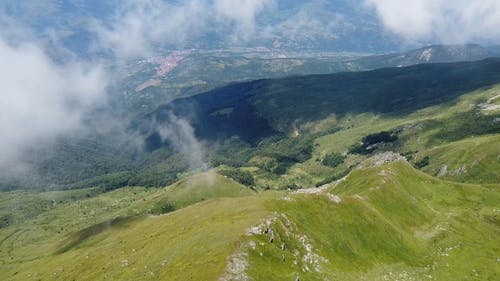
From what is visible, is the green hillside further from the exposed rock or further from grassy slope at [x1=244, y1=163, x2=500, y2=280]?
grassy slope at [x1=244, y1=163, x2=500, y2=280]

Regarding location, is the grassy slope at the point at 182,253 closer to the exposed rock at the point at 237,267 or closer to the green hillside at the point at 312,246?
the green hillside at the point at 312,246

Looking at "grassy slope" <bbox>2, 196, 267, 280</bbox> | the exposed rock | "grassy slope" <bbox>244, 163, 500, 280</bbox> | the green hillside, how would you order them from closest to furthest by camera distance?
the exposed rock
"grassy slope" <bbox>2, 196, 267, 280</bbox>
the green hillside
"grassy slope" <bbox>244, 163, 500, 280</bbox>

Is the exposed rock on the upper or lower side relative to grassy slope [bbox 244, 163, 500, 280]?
upper

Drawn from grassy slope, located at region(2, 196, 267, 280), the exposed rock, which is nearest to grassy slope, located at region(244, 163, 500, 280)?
the exposed rock

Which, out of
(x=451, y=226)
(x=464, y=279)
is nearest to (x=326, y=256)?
(x=464, y=279)

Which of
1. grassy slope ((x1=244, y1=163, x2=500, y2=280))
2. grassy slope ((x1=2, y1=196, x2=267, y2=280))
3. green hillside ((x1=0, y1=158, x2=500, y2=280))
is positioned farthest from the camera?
grassy slope ((x1=244, y1=163, x2=500, y2=280))

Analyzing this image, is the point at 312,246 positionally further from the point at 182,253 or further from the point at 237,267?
the point at 182,253

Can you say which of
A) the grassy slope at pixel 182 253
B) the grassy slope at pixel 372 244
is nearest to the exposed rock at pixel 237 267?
the grassy slope at pixel 182 253

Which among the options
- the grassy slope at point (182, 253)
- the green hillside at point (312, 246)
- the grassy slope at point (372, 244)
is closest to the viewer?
the grassy slope at point (182, 253)

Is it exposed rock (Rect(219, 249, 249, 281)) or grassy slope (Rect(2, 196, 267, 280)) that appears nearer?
exposed rock (Rect(219, 249, 249, 281))
